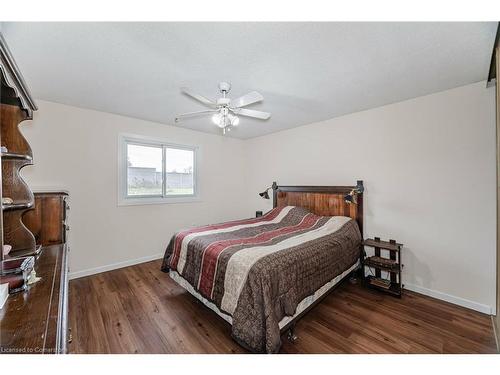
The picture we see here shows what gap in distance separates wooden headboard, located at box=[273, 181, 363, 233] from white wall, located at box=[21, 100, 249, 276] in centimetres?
193

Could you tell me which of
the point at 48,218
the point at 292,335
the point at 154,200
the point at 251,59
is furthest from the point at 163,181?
the point at 292,335

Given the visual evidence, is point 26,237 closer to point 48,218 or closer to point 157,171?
point 48,218

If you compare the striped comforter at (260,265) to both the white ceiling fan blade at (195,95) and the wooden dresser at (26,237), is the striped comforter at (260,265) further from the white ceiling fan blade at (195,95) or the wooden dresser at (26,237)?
the white ceiling fan blade at (195,95)

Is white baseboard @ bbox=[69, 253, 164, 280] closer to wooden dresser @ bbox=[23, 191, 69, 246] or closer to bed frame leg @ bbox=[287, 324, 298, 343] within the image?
wooden dresser @ bbox=[23, 191, 69, 246]

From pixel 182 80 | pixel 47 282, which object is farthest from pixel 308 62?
pixel 47 282

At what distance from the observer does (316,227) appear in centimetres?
290

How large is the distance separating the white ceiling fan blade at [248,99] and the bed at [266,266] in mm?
1363

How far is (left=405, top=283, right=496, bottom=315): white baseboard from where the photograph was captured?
214cm

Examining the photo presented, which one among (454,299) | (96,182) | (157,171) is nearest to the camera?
(454,299)

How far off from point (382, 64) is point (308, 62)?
2.21 ft

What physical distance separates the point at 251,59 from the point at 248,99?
317 millimetres

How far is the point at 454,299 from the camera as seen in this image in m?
2.31

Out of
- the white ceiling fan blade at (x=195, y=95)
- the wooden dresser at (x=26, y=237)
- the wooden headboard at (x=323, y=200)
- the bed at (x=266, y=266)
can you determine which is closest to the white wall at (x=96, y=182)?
the wooden dresser at (x=26, y=237)

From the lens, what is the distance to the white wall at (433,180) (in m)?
2.16
